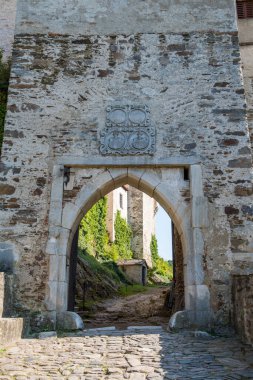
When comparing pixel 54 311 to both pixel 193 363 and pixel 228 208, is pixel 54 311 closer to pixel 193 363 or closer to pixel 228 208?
pixel 193 363

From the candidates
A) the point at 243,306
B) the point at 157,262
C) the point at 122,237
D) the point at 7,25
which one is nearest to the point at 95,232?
the point at 122,237

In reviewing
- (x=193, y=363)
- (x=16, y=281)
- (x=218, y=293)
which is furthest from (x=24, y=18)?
(x=193, y=363)

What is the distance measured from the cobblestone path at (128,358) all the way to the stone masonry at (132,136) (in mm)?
941

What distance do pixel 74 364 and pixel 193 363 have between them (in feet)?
3.64

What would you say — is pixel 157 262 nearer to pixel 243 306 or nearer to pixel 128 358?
pixel 243 306

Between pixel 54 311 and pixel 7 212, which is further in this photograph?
pixel 7 212

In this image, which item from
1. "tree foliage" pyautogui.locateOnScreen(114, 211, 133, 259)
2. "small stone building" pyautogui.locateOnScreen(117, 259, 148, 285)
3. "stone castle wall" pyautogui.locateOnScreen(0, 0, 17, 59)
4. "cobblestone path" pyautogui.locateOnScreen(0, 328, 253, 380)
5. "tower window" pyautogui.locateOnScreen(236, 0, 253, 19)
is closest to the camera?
"cobblestone path" pyautogui.locateOnScreen(0, 328, 253, 380)


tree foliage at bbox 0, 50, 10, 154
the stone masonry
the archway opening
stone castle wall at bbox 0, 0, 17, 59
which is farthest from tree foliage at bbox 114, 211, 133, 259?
the stone masonry

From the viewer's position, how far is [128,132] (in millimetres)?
6504

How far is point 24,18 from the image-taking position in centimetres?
715

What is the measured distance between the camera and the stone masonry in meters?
5.93

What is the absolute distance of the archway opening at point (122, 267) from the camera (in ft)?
28.2

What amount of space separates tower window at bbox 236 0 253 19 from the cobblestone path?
801 centimetres

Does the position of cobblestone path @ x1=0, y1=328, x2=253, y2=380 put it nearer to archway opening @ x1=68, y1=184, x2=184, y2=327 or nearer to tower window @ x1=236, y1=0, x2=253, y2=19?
archway opening @ x1=68, y1=184, x2=184, y2=327
